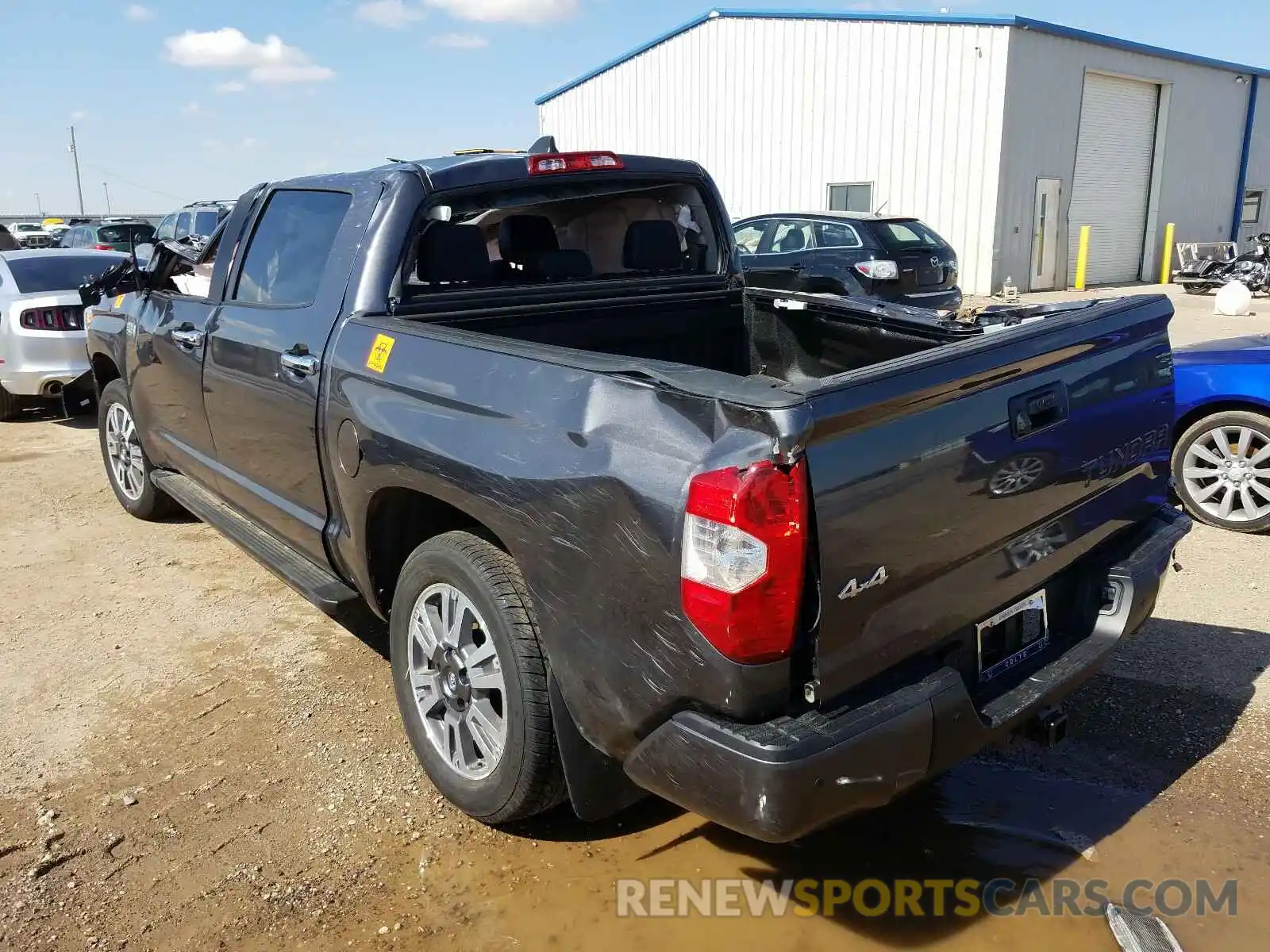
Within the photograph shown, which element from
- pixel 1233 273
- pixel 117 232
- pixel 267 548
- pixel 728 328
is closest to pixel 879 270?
pixel 728 328

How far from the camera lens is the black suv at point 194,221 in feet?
61.2

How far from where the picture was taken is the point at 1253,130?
83.1ft

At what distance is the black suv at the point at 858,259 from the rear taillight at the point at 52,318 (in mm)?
6965

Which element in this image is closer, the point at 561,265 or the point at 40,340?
the point at 561,265

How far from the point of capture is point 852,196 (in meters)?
20.7

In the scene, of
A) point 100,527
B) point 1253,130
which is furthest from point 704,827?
point 1253,130

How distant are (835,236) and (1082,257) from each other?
441 inches

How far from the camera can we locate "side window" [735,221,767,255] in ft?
42.6

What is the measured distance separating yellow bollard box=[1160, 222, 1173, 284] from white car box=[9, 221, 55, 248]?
28.3 m

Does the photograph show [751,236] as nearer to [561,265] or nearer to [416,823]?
[561,265]

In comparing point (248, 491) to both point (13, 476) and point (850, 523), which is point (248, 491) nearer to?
point (850, 523)

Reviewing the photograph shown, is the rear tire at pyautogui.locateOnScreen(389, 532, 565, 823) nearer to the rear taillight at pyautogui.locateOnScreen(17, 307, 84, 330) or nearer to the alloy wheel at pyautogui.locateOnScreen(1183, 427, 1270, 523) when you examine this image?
the alloy wheel at pyautogui.locateOnScreen(1183, 427, 1270, 523)

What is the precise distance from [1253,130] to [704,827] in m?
29.0

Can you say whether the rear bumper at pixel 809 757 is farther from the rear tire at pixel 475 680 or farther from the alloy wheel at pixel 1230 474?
the alloy wheel at pixel 1230 474
